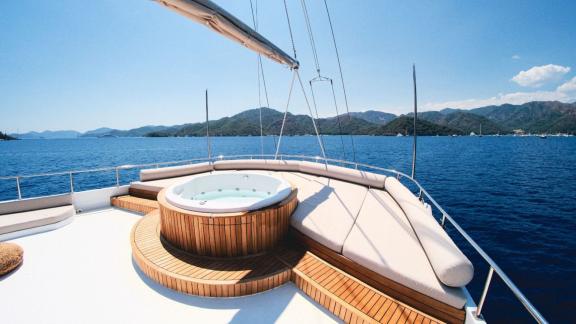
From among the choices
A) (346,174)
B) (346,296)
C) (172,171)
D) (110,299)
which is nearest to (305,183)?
(346,174)

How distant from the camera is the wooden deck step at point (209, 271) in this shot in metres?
2.96

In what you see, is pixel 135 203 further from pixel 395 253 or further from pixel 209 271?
pixel 395 253

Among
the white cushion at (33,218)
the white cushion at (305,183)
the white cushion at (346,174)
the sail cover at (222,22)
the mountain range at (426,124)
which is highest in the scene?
the mountain range at (426,124)

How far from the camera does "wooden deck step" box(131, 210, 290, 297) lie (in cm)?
296

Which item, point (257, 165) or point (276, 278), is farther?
point (257, 165)

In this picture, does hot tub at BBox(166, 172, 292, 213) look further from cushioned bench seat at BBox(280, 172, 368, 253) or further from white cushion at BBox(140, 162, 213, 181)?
white cushion at BBox(140, 162, 213, 181)

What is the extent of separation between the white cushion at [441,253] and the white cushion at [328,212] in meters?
0.98

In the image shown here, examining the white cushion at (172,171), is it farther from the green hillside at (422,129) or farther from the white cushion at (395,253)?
the green hillside at (422,129)

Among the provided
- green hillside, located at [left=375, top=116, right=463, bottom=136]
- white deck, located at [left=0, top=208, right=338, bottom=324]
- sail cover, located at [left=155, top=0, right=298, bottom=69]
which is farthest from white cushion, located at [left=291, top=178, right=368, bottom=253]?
green hillside, located at [left=375, top=116, right=463, bottom=136]

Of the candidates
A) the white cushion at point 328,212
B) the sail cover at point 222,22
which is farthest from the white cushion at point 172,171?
the sail cover at point 222,22

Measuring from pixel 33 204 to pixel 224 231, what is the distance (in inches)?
203

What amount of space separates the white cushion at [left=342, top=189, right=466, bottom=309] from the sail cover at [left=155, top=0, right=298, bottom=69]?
363cm

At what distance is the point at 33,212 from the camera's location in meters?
5.04

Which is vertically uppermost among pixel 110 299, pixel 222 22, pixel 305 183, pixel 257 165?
pixel 222 22
